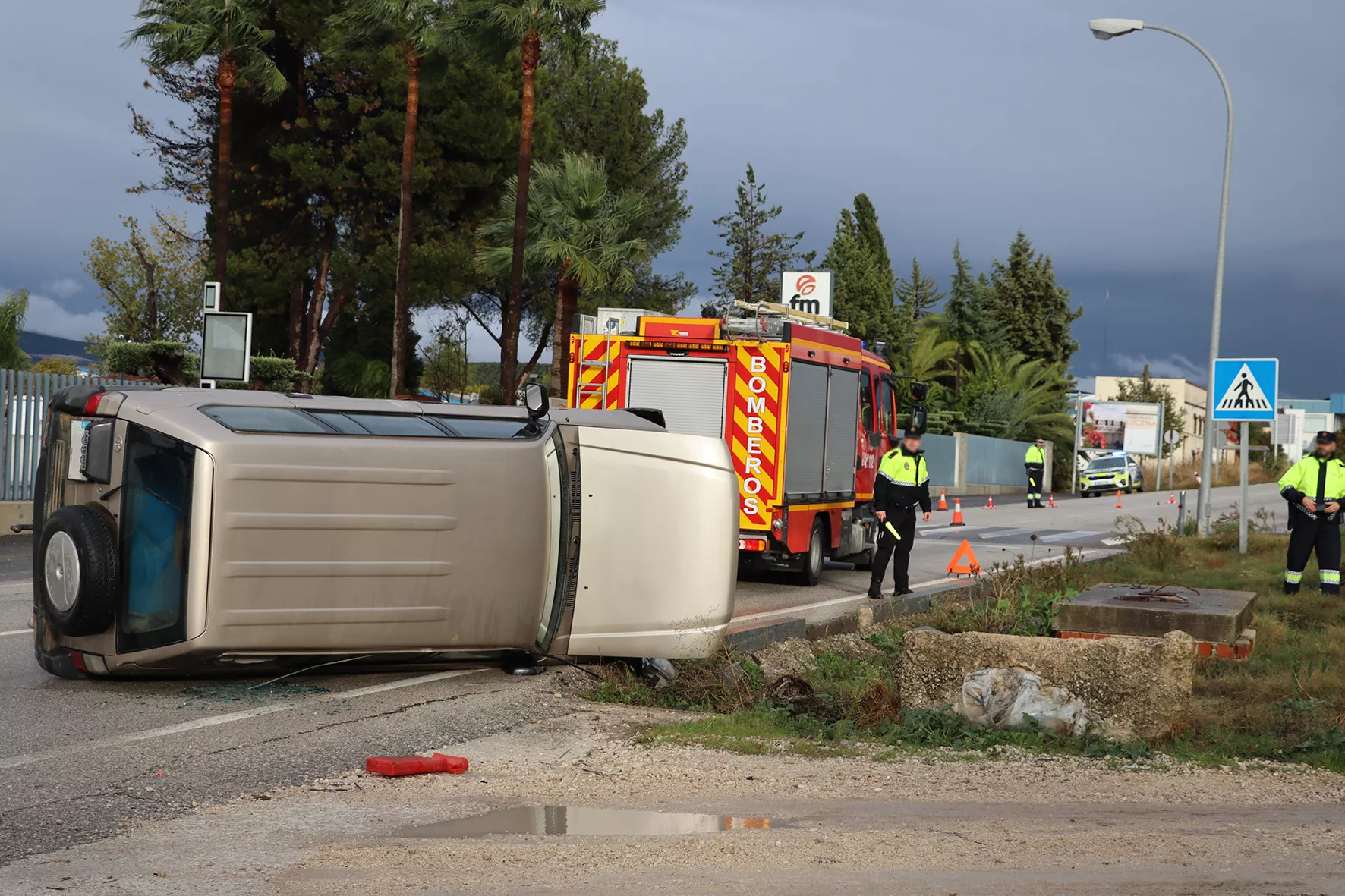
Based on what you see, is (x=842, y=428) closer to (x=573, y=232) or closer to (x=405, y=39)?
(x=573, y=232)

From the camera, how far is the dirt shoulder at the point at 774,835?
15.1 feet

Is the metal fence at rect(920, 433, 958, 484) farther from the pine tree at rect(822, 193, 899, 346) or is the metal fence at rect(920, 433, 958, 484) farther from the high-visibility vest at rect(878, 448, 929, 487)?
the high-visibility vest at rect(878, 448, 929, 487)

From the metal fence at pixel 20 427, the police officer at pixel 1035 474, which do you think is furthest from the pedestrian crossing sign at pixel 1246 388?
the police officer at pixel 1035 474

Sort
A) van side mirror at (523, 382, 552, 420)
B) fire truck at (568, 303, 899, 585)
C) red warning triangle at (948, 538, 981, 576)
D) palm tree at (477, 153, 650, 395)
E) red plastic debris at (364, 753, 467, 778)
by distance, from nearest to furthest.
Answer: red plastic debris at (364, 753, 467, 778) → van side mirror at (523, 382, 552, 420) → fire truck at (568, 303, 899, 585) → red warning triangle at (948, 538, 981, 576) → palm tree at (477, 153, 650, 395)

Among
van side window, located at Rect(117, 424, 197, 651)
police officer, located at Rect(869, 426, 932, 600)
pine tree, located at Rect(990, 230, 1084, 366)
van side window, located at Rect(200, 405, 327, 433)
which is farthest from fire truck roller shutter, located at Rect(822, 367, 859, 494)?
pine tree, located at Rect(990, 230, 1084, 366)

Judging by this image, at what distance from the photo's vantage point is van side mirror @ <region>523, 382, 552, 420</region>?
8.23 m

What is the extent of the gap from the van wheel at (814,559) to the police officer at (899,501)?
94 cm

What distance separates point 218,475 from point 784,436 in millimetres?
7523

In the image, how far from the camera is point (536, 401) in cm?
829

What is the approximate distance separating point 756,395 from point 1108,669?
7109 mm

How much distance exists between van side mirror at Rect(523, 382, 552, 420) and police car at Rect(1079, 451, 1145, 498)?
46.6 metres

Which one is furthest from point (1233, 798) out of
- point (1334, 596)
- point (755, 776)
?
point (1334, 596)

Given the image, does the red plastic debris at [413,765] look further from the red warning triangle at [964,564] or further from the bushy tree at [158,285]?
the bushy tree at [158,285]

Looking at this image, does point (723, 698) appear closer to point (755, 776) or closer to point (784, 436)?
point (755, 776)
